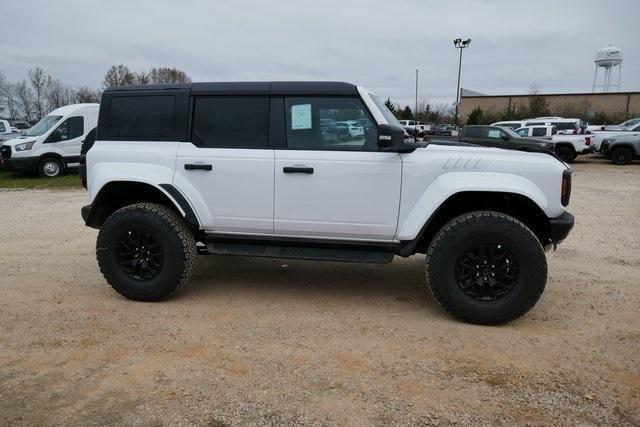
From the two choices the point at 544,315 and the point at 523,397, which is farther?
the point at 544,315

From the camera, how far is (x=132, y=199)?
16.7 feet

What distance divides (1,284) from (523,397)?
5080 millimetres

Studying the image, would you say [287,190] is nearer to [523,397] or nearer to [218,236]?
[218,236]

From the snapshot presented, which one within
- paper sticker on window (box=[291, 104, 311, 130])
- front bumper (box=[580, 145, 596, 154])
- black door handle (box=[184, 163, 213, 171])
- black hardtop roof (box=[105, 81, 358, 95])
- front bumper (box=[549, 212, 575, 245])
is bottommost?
front bumper (box=[549, 212, 575, 245])

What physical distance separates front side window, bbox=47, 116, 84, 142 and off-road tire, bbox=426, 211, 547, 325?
14.6 m

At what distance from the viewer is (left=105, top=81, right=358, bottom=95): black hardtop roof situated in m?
4.39

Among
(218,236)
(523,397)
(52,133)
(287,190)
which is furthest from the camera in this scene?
(52,133)

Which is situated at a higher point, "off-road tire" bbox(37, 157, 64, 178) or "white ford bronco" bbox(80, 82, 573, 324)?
"white ford bronco" bbox(80, 82, 573, 324)

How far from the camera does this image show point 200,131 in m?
Result: 4.61

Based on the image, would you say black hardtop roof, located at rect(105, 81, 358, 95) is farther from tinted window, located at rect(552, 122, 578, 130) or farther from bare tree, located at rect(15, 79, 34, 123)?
bare tree, located at rect(15, 79, 34, 123)

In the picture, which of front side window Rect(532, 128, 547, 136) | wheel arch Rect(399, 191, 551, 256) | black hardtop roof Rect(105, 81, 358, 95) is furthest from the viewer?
front side window Rect(532, 128, 547, 136)

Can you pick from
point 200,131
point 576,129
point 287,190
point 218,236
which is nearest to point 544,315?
point 287,190

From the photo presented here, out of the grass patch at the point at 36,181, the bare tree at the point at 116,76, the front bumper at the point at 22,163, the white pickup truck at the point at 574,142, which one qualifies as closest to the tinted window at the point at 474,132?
the white pickup truck at the point at 574,142

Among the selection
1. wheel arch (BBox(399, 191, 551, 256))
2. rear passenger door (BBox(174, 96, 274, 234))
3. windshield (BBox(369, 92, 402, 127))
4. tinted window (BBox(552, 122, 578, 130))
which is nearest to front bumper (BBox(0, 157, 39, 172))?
rear passenger door (BBox(174, 96, 274, 234))
